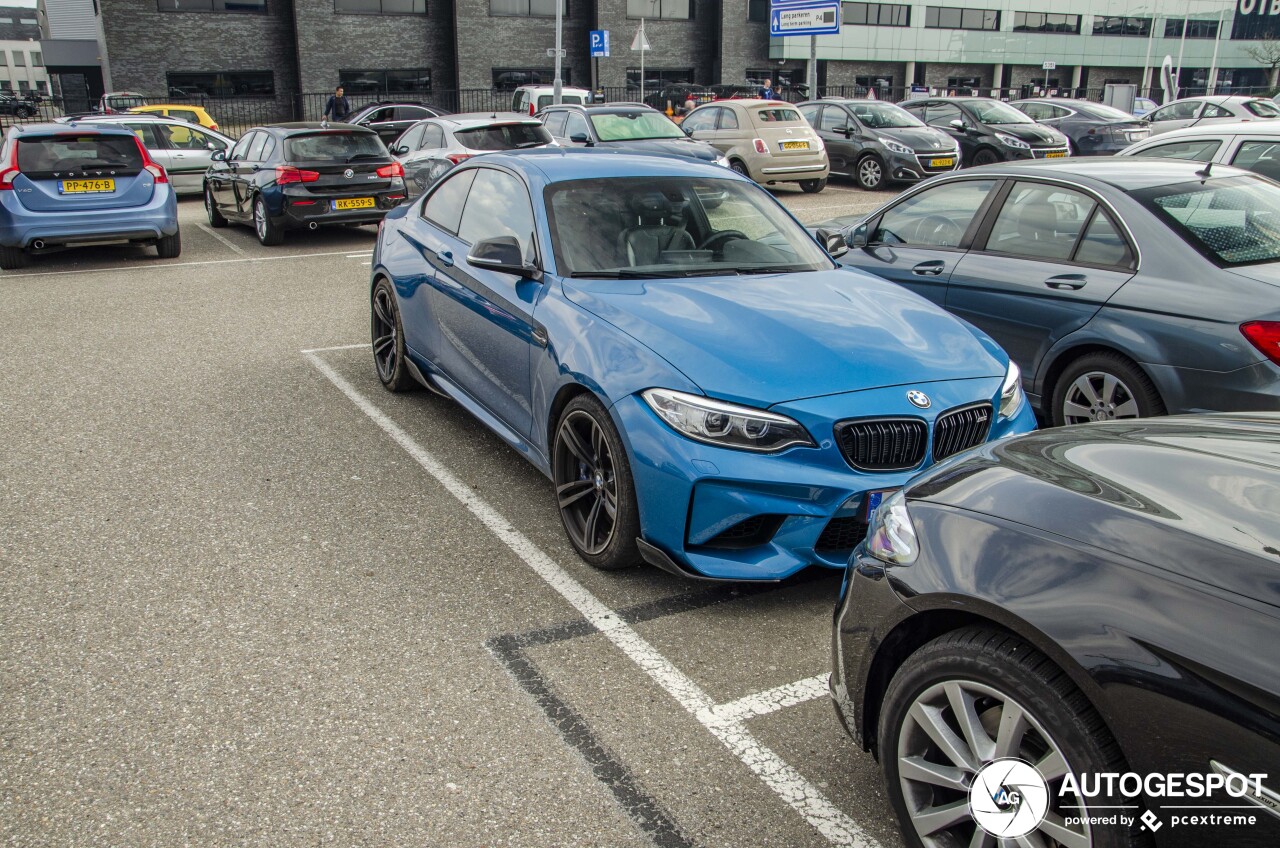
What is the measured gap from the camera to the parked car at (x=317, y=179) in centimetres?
1323

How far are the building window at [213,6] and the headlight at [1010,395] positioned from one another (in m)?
40.0

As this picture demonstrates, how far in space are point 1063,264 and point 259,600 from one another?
432 centimetres

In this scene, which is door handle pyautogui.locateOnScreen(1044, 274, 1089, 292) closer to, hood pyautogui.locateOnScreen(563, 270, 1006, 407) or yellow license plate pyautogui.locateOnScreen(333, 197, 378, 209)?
hood pyautogui.locateOnScreen(563, 270, 1006, 407)

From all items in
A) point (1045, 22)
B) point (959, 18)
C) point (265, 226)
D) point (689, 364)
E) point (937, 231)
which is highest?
point (959, 18)

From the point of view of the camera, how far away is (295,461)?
18.9 ft

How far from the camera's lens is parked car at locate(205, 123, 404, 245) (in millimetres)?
13234

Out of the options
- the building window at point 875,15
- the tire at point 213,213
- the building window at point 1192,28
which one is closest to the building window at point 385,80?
the building window at point 875,15

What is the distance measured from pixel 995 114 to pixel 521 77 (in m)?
26.2

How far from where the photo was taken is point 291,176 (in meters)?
13.2

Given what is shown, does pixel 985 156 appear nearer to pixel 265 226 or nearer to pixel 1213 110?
pixel 1213 110

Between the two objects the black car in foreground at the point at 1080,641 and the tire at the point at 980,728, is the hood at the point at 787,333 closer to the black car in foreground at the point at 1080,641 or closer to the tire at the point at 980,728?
the black car in foreground at the point at 1080,641

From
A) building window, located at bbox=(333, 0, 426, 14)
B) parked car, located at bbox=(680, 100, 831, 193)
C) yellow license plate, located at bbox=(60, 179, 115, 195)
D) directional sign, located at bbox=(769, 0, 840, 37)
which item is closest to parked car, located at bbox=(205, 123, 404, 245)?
yellow license plate, located at bbox=(60, 179, 115, 195)

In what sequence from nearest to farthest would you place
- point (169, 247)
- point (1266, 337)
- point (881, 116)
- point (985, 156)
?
point (1266, 337) < point (169, 247) < point (881, 116) < point (985, 156)

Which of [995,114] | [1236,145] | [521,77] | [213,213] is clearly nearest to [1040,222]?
[1236,145]
